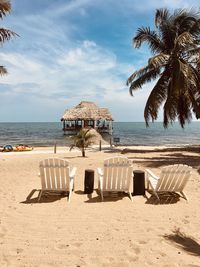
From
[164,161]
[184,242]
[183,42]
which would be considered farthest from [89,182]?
[183,42]

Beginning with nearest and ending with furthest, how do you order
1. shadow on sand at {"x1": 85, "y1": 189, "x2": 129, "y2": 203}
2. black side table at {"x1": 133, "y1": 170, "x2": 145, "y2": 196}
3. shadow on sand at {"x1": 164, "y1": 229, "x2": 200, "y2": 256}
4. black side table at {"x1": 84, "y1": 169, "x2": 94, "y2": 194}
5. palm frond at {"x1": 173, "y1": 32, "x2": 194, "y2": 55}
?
shadow on sand at {"x1": 164, "y1": 229, "x2": 200, "y2": 256}, shadow on sand at {"x1": 85, "y1": 189, "x2": 129, "y2": 203}, black side table at {"x1": 133, "y1": 170, "x2": 145, "y2": 196}, black side table at {"x1": 84, "y1": 169, "x2": 94, "y2": 194}, palm frond at {"x1": 173, "y1": 32, "x2": 194, "y2": 55}

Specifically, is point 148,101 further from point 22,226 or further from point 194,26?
point 22,226

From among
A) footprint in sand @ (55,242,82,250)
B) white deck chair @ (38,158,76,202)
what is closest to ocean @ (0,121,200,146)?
Answer: white deck chair @ (38,158,76,202)

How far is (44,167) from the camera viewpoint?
5582mm

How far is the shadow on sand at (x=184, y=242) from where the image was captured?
3484 millimetres

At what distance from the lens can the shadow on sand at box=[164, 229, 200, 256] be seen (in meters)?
3.48

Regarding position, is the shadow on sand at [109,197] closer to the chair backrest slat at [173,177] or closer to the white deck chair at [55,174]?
Result: the white deck chair at [55,174]

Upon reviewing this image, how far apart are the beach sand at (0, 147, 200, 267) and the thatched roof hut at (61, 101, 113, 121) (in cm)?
2622

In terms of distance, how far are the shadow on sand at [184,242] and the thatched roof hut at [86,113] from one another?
28.2 metres

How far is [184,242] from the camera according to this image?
12.2 ft

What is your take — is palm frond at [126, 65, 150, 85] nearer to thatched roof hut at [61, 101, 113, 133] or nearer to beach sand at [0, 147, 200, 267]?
beach sand at [0, 147, 200, 267]

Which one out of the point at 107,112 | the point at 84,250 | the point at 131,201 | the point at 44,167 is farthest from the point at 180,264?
the point at 107,112

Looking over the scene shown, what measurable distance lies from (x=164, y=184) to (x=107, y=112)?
28.4 meters

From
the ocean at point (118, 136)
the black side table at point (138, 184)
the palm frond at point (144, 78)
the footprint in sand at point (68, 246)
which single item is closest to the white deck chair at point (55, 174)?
the black side table at point (138, 184)
